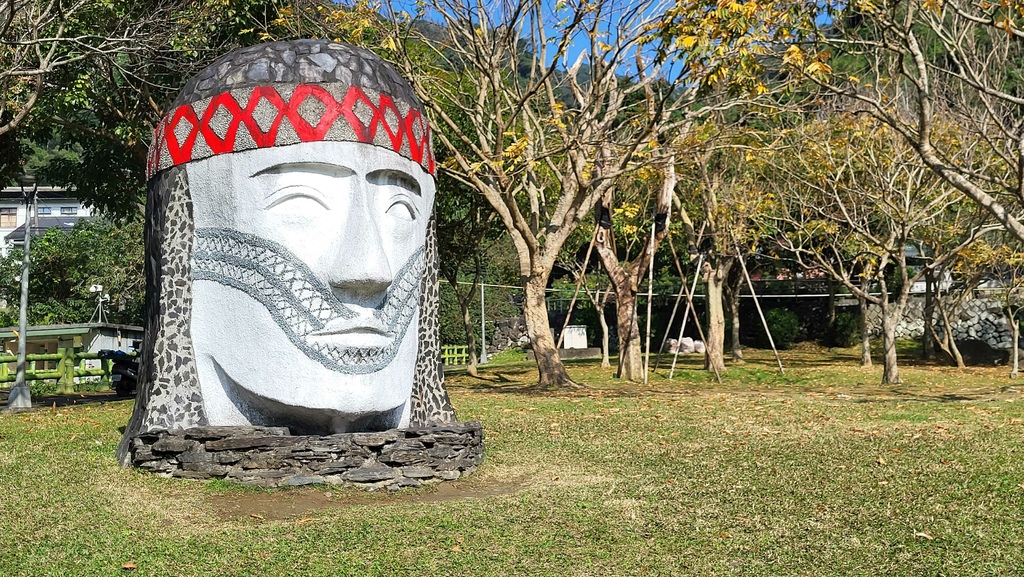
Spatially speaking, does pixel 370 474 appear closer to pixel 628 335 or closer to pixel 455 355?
pixel 628 335

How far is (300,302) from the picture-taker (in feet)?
26.6

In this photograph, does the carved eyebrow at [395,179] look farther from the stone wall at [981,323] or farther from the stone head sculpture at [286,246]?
the stone wall at [981,323]

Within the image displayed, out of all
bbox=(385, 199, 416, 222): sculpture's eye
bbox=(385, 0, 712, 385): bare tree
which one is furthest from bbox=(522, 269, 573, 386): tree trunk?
bbox=(385, 199, 416, 222): sculpture's eye

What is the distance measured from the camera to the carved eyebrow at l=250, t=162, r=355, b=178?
8.23 meters

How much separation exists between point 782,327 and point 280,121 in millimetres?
27815

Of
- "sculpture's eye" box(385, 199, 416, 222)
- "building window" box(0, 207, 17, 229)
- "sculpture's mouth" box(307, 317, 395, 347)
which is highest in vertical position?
"building window" box(0, 207, 17, 229)

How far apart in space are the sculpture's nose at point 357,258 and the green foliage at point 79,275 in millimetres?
25045

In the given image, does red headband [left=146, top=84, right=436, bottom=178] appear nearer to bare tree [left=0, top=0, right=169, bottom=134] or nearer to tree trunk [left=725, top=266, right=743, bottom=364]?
bare tree [left=0, top=0, right=169, bottom=134]

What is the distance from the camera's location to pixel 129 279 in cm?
3145

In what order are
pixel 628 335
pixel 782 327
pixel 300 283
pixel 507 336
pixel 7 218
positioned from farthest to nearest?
pixel 7 218, pixel 507 336, pixel 782 327, pixel 628 335, pixel 300 283

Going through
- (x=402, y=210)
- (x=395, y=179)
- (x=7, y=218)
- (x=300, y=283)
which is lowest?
(x=300, y=283)

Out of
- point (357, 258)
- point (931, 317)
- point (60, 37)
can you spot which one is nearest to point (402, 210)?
point (357, 258)

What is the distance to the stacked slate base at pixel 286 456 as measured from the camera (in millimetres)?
8203

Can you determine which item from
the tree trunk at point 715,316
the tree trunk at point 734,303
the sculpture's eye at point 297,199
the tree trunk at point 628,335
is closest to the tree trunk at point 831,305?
the tree trunk at point 734,303
